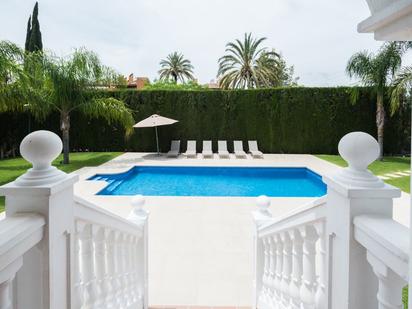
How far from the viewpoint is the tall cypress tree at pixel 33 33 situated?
26.3 metres

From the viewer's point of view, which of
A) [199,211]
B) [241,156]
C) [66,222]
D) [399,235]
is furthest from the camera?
[241,156]

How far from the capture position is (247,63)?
32469 mm

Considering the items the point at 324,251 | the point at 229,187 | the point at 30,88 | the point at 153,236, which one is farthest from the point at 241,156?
the point at 324,251

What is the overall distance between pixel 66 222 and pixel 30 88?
11.8 meters

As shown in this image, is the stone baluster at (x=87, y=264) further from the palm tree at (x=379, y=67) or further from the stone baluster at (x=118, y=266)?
the palm tree at (x=379, y=67)

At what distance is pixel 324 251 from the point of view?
189 centimetres

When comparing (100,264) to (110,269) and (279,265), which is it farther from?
(279,265)

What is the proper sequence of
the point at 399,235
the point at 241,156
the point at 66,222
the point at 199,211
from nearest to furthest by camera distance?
1. the point at 399,235
2. the point at 66,222
3. the point at 199,211
4. the point at 241,156

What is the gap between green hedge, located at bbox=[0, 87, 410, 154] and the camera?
1791 centimetres

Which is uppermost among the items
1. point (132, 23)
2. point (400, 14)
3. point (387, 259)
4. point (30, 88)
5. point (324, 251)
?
point (132, 23)

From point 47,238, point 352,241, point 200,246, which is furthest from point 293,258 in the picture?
point 200,246

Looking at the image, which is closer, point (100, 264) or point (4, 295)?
point (4, 295)

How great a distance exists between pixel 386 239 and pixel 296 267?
4.17ft

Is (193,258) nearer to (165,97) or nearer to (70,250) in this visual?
(70,250)
